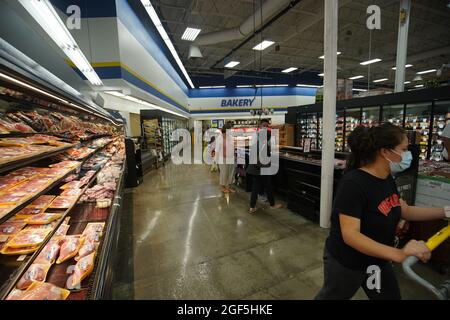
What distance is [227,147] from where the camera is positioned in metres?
5.40

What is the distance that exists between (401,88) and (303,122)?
442 centimetres

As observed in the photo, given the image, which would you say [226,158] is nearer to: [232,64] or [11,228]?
[11,228]

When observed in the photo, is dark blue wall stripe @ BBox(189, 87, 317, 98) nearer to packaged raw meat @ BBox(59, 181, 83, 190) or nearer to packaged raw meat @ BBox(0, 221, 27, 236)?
packaged raw meat @ BBox(59, 181, 83, 190)

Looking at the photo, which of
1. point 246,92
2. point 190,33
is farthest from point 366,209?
point 246,92

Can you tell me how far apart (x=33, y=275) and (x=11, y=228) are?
0.59m

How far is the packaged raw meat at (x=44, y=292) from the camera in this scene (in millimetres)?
1204

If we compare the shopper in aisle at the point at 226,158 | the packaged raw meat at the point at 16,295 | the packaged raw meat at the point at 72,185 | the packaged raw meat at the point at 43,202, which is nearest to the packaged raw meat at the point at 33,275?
the packaged raw meat at the point at 16,295

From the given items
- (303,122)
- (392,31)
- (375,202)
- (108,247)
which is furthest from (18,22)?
(392,31)

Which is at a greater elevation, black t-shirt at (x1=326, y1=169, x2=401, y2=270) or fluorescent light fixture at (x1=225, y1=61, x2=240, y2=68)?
fluorescent light fixture at (x1=225, y1=61, x2=240, y2=68)

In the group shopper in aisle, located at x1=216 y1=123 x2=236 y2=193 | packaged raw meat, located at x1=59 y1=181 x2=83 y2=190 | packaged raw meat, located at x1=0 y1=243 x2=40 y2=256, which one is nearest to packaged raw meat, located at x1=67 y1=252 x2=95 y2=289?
packaged raw meat, located at x1=0 y1=243 x2=40 y2=256

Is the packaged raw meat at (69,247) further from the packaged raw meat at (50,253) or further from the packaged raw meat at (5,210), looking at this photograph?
the packaged raw meat at (5,210)

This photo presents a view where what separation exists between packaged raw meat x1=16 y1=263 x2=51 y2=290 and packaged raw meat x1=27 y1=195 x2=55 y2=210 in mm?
811

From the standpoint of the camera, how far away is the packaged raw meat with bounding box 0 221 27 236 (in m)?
1.65

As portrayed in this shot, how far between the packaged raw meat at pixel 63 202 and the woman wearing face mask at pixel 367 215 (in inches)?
91.7
